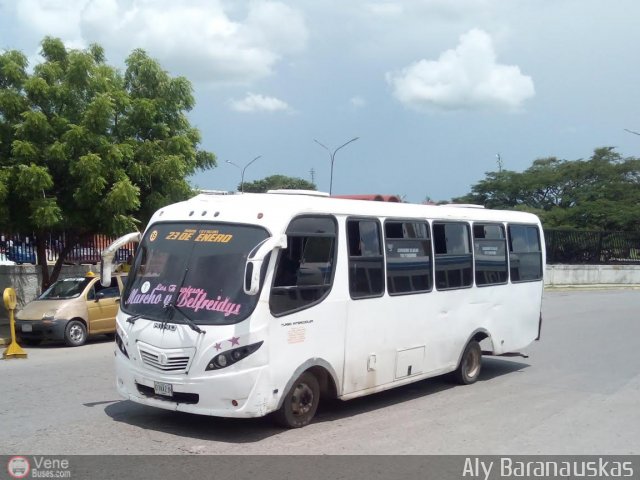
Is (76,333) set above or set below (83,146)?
below

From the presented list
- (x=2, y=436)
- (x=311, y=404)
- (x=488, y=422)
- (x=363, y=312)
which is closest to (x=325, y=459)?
(x=311, y=404)

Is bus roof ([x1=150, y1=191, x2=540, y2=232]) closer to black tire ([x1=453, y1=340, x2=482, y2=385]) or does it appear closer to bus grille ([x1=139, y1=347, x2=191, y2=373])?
bus grille ([x1=139, y1=347, x2=191, y2=373])

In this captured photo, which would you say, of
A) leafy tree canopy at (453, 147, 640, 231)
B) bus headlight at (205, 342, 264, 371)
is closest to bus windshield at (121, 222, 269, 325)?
bus headlight at (205, 342, 264, 371)

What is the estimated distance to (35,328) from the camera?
45.7 ft

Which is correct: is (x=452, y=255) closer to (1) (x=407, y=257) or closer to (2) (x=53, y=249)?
(1) (x=407, y=257)

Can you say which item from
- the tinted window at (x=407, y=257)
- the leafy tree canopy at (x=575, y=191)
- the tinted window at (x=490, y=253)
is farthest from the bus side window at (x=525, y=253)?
the leafy tree canopy at (x=575, y=191)

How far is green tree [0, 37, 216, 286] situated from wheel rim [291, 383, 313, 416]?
9.46 m

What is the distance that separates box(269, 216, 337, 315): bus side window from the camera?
7.14 meters

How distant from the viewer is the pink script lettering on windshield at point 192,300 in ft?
22.5

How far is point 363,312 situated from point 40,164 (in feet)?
34.9

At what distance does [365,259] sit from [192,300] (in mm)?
2223

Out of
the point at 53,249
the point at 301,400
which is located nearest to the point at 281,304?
the point at 301,400

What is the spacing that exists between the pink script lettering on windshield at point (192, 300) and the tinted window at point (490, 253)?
4770 mm

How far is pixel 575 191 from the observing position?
59.1 m
